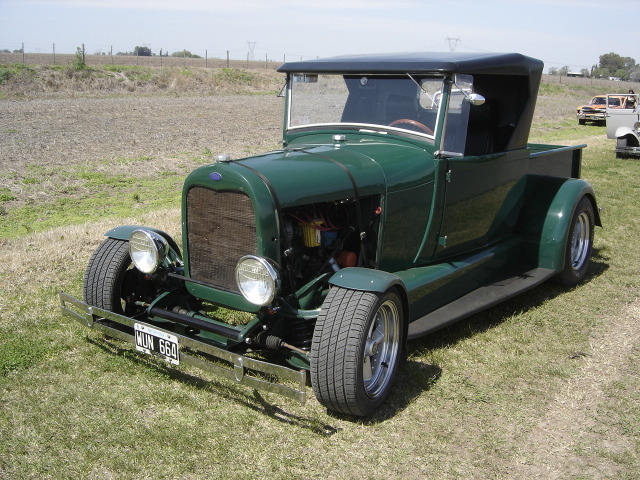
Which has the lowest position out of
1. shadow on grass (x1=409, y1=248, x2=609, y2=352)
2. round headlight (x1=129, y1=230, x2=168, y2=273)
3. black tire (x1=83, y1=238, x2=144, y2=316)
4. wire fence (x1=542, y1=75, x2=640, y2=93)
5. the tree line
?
shadow on grass (x1=409, y1=248, x2=609, y2=352)

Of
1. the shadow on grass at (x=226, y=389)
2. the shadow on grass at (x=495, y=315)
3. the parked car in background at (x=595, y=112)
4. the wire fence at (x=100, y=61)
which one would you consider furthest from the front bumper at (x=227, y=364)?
the wire fence at (x=100, y=61)

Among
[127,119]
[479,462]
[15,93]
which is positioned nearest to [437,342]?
[479,462]

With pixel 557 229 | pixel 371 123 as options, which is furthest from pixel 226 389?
pixel 557 229

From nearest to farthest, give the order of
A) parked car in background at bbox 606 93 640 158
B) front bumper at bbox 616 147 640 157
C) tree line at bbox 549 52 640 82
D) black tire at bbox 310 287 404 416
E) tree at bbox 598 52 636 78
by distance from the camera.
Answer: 1. black tire at bbox 310 287 404 416
2. front bumper at bbox 616 147 640 157
3. parked car in background at bbox 606 93 640 158
4. tree line at bbox 549 52 640 82
5. tree at bbox 598 52 636 78

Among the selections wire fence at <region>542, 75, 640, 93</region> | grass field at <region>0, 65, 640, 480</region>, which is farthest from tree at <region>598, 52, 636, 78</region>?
grass field at <region>0, 65, 640, 480</region>

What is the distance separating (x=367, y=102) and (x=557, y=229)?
87.7 inches

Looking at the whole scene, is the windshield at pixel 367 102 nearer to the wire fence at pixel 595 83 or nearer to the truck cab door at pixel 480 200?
the truck cab door at pixel 480 200

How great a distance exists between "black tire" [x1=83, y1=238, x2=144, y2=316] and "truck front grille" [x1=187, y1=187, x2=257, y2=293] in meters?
0.66

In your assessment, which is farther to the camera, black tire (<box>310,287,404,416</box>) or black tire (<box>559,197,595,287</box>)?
black tire (<box>559,197,595,287</box>)

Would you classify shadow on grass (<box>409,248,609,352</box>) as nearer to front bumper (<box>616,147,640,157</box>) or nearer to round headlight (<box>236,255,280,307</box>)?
round headlight (<box>236,255,280,307</box>)

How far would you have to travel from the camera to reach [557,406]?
3980 mm

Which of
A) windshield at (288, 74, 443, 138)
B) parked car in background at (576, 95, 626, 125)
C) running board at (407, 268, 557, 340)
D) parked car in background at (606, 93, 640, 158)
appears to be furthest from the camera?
parked car in background at (576, 95, 626, 125)

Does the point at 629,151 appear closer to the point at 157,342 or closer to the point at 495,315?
the point at 495,315

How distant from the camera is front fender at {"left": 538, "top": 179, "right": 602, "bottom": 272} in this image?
5.80 meters
